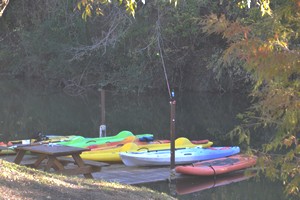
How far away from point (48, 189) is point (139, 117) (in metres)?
18.5

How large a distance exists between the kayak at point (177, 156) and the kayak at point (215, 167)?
412 mm

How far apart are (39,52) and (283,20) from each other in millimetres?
29726

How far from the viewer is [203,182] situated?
11680 millimetres

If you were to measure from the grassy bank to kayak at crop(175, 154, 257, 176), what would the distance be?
209 inches

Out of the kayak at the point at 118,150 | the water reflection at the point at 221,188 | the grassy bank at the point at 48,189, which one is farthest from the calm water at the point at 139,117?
the grassy bank at the point at 48,189

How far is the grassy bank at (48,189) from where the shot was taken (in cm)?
482

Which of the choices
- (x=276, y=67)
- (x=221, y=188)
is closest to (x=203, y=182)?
A: (x=221, y=188)

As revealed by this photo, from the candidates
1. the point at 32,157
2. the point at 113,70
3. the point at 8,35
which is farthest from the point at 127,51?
the point at 32,157

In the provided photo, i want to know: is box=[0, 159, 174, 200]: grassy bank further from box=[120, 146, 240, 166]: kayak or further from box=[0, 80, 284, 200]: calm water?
box=[120, 146, 240, 166]: kayak

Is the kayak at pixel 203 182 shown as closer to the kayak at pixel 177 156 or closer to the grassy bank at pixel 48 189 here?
the kayak at pixel 177 156

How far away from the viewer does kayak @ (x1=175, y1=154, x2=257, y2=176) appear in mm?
11578

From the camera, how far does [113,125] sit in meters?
21.1

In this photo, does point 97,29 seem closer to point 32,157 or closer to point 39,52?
point 39,52

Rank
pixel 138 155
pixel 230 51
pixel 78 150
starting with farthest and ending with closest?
pixel 138 155 < pixel 78 150 < pixel 230 51
